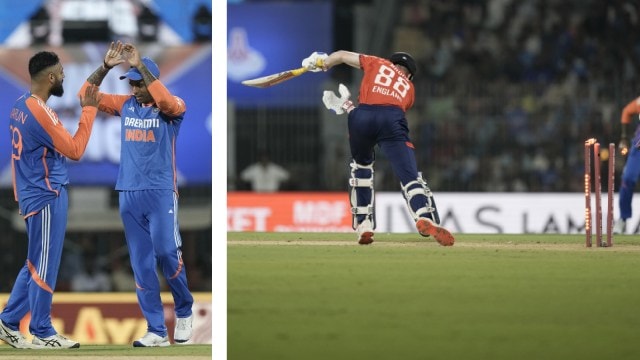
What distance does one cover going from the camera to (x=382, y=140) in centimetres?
674

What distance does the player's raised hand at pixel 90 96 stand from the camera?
5512 mm

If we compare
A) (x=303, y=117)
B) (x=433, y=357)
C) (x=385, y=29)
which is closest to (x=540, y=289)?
(x=433, y=357)

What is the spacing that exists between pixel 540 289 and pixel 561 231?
3.06 m

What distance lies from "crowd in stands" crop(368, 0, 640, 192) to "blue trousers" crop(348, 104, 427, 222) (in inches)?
170

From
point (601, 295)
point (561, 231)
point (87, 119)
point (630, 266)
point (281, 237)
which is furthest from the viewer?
point (561, 231)

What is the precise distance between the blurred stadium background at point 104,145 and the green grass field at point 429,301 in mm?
412

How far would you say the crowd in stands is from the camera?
38.5 feet

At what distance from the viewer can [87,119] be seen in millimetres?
5586

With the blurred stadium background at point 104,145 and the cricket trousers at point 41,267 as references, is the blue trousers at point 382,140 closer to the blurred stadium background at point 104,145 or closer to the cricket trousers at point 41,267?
the blurred stadium background at point 104,145

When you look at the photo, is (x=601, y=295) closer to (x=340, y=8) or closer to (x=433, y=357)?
(x=433, y=357)

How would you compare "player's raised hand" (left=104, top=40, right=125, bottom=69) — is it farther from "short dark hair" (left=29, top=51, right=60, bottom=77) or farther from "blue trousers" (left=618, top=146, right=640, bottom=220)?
"blue trousers" (left=618, top=146, right=640, bottom=220)

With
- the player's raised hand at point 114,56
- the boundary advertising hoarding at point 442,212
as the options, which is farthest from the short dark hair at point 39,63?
the boundary advertising hoarding at point 442,212

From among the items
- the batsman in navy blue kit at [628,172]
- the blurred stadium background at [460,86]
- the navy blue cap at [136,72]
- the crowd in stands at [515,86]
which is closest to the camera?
the navy blue cap at [136,72]

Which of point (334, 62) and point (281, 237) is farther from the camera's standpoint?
point (281, 237)
